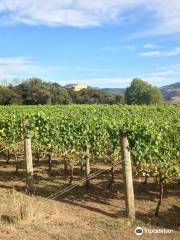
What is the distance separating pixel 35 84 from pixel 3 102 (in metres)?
12.9

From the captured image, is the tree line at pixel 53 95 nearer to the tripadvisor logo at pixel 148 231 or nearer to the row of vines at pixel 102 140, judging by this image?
the row of vines at pixel 102 140

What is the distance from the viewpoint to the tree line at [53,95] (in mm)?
72188

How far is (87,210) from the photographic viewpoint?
970cm

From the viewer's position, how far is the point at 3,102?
2773 inches

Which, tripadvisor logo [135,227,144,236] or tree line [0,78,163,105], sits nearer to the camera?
tripadvisor logo [135,227,144,236]

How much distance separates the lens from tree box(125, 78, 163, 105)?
101 metres

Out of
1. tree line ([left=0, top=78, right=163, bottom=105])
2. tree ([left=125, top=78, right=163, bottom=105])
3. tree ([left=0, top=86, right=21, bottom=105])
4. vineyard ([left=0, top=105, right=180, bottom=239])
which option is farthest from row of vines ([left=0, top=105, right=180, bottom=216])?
tree ([left=125, top=78, right=163, bottom=105])

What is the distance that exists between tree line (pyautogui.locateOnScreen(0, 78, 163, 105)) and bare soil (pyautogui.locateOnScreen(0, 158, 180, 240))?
5840 cm

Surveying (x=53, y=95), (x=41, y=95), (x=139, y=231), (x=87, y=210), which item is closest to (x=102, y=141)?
(x=87, y=210)

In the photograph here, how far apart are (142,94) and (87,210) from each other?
9515 cm

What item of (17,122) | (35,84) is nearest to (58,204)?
(17,122)

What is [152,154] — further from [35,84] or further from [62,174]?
[35,84]

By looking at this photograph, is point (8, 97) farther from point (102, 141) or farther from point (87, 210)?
point (87, 210)

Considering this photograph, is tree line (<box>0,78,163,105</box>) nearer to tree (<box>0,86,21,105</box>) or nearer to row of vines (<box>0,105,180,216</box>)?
tree (<box>0,86,21,105</box>)
